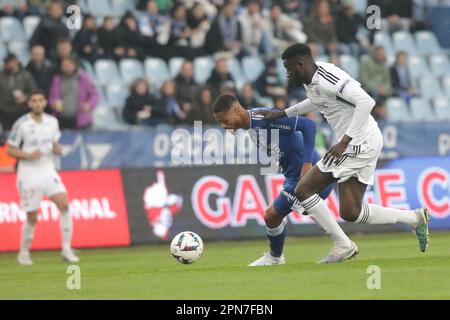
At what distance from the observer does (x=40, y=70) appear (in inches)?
842

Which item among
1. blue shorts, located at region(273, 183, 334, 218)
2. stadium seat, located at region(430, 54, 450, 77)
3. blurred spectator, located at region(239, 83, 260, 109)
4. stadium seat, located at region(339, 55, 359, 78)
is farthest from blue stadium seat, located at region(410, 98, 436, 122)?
blue shorts, located at region(273, 183, 334, 218)

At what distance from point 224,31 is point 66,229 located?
28.8ft

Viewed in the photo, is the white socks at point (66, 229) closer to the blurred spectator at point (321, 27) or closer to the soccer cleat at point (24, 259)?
the soccer cleat at point (24, 259)

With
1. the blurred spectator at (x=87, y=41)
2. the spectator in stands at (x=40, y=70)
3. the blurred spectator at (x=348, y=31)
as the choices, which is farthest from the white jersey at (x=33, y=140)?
the blurred spectator at (x=348, y=31)

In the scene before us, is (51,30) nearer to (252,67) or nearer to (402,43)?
(252,67)

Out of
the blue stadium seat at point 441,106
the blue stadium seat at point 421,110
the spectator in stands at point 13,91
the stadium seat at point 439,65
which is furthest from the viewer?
the stadium seat at point 439,65

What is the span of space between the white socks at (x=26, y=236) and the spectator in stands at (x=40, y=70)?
15.9 feet

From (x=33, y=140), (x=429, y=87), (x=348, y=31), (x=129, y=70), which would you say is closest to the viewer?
(x=33, y=140)

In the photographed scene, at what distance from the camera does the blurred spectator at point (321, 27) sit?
25.9 metres

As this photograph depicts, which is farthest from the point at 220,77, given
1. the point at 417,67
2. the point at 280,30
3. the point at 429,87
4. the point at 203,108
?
the point at 417,67

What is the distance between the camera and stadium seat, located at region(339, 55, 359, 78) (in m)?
25.7

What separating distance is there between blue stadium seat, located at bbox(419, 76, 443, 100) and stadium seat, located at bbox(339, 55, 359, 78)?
76.9 inches
